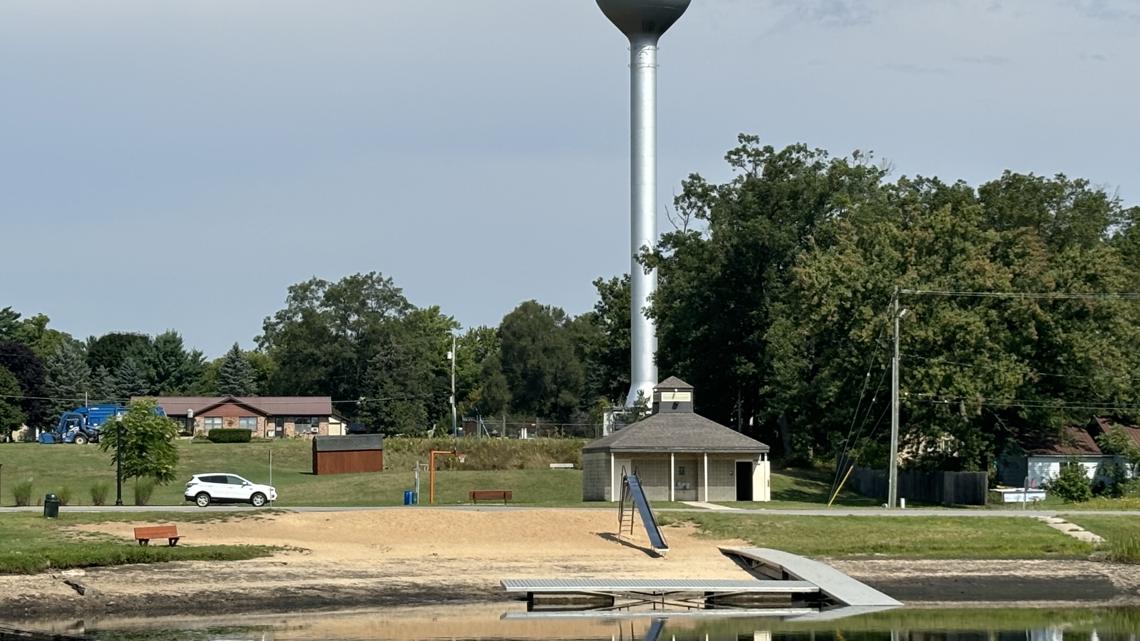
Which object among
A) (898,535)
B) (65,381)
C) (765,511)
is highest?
(65,381)

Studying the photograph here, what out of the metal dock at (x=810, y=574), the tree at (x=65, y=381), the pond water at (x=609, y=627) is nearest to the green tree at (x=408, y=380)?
the tree at (x=65, y=381)

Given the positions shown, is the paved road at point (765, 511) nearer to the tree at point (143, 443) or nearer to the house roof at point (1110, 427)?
the tree at point (143, 443)

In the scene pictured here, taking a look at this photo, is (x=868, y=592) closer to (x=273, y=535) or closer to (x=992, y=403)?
(x=273, y=535)

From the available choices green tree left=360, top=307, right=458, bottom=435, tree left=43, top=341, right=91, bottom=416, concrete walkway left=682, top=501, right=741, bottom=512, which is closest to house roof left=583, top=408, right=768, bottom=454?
concrete walkway left=682, top=501, right=741, bottom=512

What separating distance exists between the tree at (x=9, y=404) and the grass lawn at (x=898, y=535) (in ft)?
259

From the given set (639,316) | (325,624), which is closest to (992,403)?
(639,316)

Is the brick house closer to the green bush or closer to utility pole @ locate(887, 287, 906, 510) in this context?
the green bush

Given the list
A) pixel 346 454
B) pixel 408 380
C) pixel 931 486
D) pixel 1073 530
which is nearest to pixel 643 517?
pixel 1073 530

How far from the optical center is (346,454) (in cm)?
9188

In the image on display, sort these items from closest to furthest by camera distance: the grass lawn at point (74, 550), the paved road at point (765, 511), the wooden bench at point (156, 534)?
the grass lawn at point (74, 550) < the wooden bench at point (156, 534) < the paved road at point (765, 511)

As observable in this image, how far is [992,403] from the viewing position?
74.1 metres

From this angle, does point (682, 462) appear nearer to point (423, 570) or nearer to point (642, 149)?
point (423, 570)

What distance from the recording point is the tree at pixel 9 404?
118906mm

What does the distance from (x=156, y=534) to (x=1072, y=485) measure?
45.6 metres
